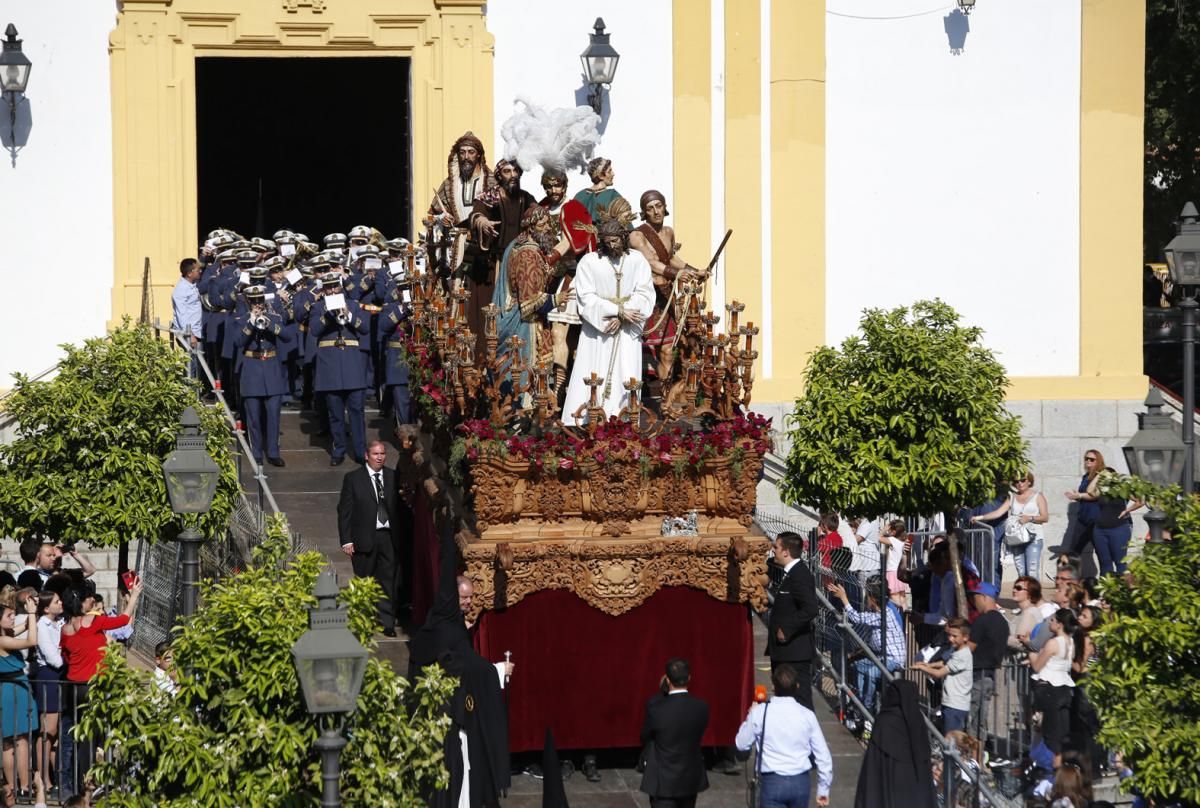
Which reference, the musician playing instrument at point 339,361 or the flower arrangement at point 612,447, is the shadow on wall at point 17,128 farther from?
the flower arrangement at point 612,447

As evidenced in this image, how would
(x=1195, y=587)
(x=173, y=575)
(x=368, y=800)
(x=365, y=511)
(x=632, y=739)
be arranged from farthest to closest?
1. (x=173, y=575)
2. (x=365, y=511)
3. (x=632, y=739)
4. (x=1195, y=587)
5. (x=368, y=800)

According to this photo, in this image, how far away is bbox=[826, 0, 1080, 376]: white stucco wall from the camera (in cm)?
2436

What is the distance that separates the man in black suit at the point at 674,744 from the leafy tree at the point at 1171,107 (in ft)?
59.0

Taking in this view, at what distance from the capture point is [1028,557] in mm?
21562

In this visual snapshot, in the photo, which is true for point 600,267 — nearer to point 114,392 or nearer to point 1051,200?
point 114,392

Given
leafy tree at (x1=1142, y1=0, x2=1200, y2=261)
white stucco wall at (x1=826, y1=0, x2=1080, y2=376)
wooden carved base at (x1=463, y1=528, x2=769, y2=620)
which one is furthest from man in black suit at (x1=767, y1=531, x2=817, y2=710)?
leafy tree at (x1=1142, y1=0, x2=1200, y2=261)

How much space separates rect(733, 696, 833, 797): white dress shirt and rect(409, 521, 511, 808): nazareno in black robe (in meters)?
1.54

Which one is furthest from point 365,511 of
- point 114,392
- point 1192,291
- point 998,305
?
point 998,305

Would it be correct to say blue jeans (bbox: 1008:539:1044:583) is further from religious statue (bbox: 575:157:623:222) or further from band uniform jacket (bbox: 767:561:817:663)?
band uniform jacket (bbox: 767:561:817:663)

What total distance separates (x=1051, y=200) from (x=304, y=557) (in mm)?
14418

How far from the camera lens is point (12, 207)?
2350cm

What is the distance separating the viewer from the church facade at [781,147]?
77.7 feet

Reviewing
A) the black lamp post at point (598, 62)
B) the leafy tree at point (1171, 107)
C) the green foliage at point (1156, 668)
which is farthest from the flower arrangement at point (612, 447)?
the leafy tree at point (1171, 107)

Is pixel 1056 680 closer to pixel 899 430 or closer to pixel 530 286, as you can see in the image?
pixel 899 430
